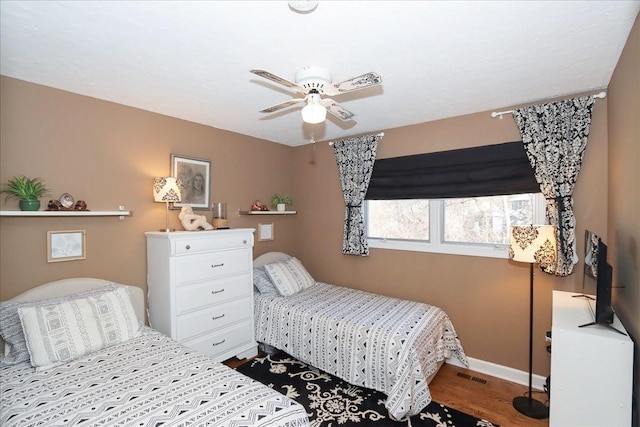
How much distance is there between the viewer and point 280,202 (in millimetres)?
4070

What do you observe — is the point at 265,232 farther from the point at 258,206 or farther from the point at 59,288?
the point at 59,288

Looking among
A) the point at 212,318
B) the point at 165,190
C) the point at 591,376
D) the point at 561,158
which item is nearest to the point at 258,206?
the point at 165,190

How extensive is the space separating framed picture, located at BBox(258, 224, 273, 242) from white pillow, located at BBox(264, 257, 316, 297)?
444 millimetres

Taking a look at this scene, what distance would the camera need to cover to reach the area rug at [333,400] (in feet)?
7.30

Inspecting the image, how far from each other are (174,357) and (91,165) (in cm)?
172

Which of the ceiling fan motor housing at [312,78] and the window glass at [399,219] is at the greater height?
the ceiling fan motor housing at [312,78]

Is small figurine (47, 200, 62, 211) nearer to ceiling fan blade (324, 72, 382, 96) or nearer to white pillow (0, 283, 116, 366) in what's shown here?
white pillow (0, 283, 116, 366)

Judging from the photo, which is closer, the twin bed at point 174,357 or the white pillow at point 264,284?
the twin bed at point 174,357

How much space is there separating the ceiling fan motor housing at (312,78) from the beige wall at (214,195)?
1.70 metres

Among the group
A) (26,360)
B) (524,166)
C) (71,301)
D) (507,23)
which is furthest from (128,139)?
(524,166)

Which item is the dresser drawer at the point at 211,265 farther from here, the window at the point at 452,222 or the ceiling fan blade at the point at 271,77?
the ceiling fan blade at the point at 271,77

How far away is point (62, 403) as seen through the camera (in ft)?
5.01

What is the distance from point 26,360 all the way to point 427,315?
295cm

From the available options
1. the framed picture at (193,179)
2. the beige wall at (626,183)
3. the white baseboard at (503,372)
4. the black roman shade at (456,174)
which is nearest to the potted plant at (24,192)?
the framed picture at (193,179)
